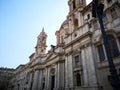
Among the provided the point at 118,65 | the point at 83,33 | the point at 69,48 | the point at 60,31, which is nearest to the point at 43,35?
the point at 60,31

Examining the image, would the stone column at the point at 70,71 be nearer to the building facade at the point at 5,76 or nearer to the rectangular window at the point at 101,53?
the rectangular window at the point at 101,53

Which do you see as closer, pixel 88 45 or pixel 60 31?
pixel 88 45

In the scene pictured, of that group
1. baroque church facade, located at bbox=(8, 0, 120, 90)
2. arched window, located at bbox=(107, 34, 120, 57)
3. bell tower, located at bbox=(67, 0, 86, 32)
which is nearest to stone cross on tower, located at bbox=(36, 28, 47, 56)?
baroque church facade, located at bbox=(8, 0, 120, 90)

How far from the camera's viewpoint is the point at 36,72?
3052 cm

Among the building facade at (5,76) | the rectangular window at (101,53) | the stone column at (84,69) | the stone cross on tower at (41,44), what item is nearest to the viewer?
the rectangular window at (101,53)

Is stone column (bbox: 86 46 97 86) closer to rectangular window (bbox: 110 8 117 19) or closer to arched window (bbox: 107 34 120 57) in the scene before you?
arched window (bbox: 107 34 120 57)

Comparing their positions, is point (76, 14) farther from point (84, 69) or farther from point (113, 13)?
point (84, 69)

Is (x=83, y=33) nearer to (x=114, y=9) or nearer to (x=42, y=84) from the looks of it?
(x=114, y=9)

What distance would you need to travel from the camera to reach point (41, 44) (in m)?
36.2

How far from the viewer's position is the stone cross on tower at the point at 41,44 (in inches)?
1376

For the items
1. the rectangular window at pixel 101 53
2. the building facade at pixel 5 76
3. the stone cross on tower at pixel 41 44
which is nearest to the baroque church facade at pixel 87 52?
the rectangular window at pixel 101 53

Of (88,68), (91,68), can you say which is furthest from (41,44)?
(91,68)

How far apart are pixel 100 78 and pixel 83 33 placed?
7.46 meters

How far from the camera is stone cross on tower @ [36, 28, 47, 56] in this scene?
35.0 meters
